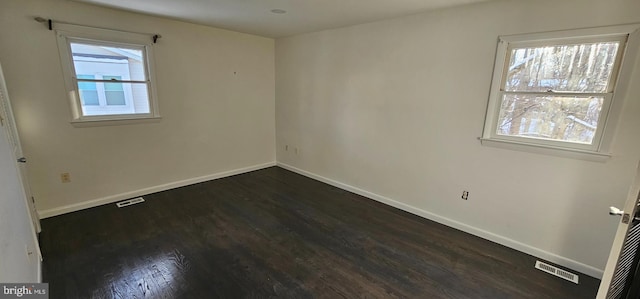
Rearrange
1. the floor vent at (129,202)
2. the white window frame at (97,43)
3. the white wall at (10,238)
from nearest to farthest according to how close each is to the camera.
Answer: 1. the white wall at (10,238)
2. the white window frame at (97,43)
3. the floor vent at (129,202)

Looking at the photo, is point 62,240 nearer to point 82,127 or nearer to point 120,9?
point 82,127

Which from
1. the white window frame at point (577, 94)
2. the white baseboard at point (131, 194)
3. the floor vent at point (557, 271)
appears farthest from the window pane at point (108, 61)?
the floor vent at point (557, 271)

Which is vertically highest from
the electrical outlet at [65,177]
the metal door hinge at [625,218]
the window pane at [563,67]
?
the window pane at [563,67]

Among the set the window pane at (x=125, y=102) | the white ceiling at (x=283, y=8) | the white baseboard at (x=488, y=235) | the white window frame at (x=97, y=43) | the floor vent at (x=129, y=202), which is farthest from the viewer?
the floor vent at (x=129, y=202)

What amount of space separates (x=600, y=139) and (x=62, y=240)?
4.77 m

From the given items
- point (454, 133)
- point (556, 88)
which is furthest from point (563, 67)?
point (454, 133)

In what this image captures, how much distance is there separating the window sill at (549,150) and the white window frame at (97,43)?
3991 millimetres

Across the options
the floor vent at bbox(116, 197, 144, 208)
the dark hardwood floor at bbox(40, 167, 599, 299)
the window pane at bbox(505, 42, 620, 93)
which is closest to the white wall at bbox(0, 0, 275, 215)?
the floor vent at bbox(116, 197, 144, 208)

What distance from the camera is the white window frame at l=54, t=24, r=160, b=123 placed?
282cm

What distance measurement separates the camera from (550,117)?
233cm

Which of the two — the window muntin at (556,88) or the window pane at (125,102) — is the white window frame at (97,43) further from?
the window muntin at (556,88)

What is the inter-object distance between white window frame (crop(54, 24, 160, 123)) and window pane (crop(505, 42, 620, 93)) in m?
4.08

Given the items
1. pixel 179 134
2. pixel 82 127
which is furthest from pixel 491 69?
pixel 82 127

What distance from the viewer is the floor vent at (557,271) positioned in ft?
7.29
